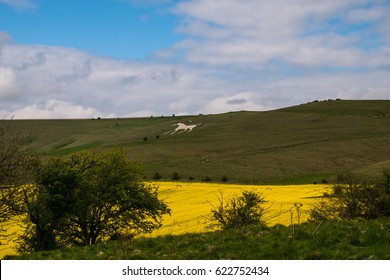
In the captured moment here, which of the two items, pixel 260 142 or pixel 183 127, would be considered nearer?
pixel 260 142

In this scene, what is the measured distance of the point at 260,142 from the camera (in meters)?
111

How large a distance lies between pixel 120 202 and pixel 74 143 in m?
126

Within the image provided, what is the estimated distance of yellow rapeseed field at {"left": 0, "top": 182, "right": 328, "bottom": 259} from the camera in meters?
30.3

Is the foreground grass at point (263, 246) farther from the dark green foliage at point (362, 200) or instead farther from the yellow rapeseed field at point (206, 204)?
the dark green foliage at point (362, 200)

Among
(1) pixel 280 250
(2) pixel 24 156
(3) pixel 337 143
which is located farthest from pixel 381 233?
(3) pixel 337 143

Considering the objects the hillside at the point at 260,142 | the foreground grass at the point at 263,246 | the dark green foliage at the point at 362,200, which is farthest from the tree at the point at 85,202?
the hillside at the point at 260,142

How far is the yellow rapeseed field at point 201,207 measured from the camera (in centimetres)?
3030

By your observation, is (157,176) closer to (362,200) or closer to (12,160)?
(12,160)

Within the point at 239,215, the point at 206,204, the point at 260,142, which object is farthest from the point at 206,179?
the point at 239,215

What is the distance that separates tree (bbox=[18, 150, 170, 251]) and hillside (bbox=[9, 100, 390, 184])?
26144mm

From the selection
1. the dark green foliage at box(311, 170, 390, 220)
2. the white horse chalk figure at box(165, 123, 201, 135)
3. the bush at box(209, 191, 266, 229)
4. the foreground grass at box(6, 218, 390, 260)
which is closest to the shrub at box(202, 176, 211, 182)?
the bush at box(209, 191, 266, 229)

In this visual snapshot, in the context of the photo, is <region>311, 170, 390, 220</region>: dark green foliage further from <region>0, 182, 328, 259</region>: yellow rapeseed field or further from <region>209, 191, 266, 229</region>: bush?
<region>209, 191, 266, 229</region>: bush

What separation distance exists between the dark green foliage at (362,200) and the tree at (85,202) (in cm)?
1300

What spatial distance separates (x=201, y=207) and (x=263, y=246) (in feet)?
97.2
